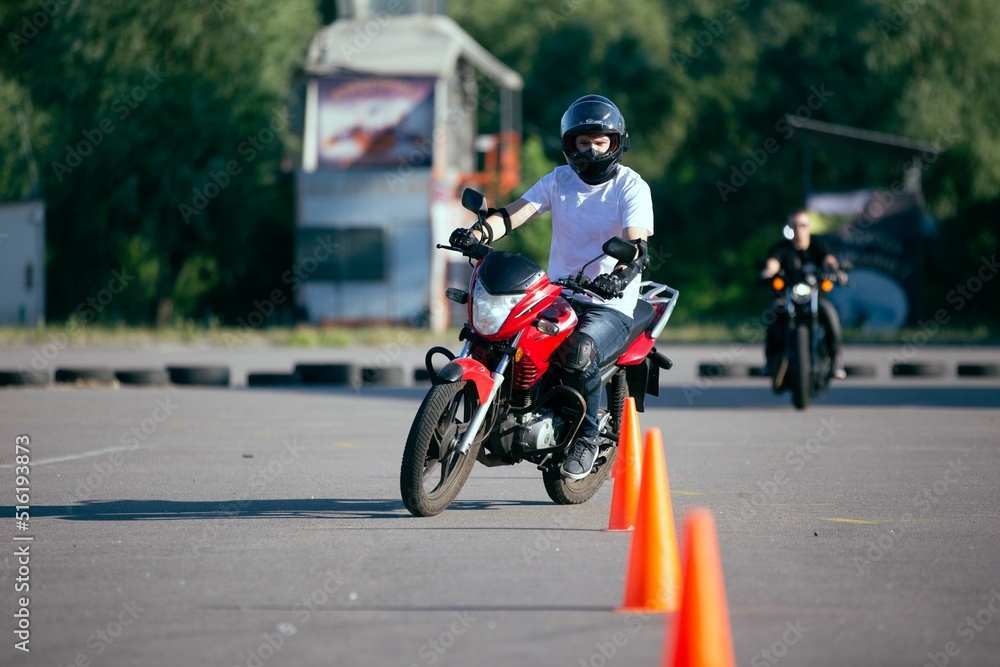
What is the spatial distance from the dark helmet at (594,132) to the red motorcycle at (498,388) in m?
0.62

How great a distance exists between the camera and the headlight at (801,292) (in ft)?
50.4

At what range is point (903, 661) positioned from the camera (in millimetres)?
4875

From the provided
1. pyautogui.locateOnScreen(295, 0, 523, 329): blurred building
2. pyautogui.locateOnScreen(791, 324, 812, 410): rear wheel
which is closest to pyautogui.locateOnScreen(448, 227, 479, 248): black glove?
pyautogui.locateOnScreen(791, 324, 812, 410): rear wheel

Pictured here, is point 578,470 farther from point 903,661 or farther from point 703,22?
point 703,22

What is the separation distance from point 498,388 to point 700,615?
126 inches

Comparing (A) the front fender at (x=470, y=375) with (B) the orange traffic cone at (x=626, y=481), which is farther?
(B) the orange traffic cone at (x=626, y=481)

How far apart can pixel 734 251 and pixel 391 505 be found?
1691 inches

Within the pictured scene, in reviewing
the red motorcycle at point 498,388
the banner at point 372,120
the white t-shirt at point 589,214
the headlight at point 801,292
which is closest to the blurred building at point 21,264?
the banner at point 372,120

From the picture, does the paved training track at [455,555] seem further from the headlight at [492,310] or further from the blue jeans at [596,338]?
the headlight at [492,310]

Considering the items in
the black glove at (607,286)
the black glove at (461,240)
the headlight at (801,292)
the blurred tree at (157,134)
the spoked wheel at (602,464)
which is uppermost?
the blurred tree at (157,134)

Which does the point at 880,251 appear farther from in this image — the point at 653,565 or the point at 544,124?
the point at 653,565

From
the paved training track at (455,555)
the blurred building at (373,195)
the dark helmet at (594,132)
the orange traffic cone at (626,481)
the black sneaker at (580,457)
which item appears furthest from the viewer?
the blurred building at (373,195)

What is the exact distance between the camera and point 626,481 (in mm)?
7578

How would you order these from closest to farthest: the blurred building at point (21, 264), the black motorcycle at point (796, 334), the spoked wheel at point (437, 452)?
1. the spoked wheel at point (437, 452)
2. the black motorcycle at point (796, 334)
3. the blurred building at point (21, 264)
